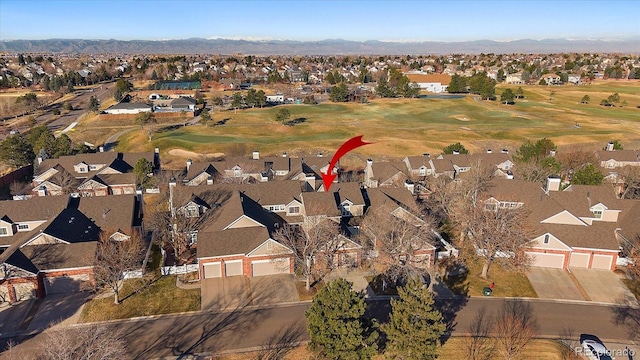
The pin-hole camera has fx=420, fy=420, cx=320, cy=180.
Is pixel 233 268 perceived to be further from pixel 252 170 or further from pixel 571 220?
pixel 571 220

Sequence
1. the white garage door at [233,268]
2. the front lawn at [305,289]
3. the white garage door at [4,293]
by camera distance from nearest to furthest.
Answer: the white garage door at [4,293]
the front lawn at [305,289]
the white garage door at [233,268]

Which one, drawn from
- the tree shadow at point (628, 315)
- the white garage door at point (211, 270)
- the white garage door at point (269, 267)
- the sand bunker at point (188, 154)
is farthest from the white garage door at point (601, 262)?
the sand bunker at point (188, 154)

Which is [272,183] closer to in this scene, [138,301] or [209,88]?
[138,301]

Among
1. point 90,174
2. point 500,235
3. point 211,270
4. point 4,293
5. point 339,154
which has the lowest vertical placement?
point 4,293

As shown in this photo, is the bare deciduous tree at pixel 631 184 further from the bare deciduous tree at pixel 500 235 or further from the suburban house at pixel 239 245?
the suburban house at pixel 239 245

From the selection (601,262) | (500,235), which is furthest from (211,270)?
(601,262)

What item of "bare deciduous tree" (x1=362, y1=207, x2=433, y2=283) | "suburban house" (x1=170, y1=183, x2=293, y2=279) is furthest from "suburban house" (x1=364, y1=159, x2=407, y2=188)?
"suburban house" (x1=170, y1=183, x2=293, y2=279)

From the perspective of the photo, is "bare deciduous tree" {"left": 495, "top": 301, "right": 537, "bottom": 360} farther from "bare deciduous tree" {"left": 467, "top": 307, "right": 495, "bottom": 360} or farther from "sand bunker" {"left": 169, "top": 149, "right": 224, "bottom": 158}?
"sand bunker" {"left": 169, "top": 149, "right": 224, "bottom": 158}
